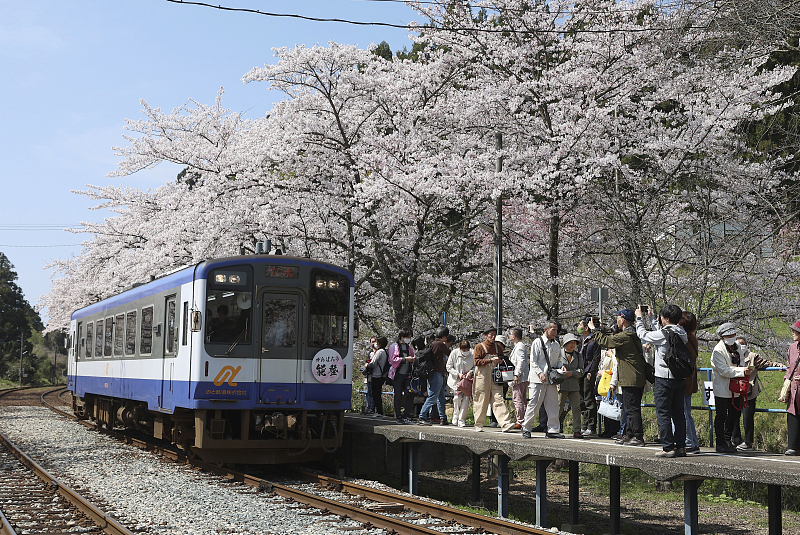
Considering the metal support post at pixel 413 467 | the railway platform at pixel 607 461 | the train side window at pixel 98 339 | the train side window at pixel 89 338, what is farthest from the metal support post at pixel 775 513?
the train side window at pixel 89 338

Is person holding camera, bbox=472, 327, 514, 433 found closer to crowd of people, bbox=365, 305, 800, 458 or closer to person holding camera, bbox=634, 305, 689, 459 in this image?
crowd of people, bbox=365, 305, 800, 458

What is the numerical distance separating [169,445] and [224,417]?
497 cm

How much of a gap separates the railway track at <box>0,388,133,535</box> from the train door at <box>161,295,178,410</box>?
189cm

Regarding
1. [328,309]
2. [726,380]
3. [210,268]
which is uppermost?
[210,268]

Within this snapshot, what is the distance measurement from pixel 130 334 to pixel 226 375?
417 cm

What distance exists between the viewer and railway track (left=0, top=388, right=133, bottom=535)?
7.31 m

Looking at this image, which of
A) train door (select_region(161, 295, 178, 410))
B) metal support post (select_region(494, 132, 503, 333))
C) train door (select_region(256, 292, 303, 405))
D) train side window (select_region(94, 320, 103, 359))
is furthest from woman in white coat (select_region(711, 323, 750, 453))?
train side window (select_region(94, 320, 103, 359))

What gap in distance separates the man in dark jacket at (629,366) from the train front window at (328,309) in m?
4.18

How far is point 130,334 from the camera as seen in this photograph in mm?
13984

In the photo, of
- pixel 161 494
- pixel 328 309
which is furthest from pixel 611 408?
pixel 161 494

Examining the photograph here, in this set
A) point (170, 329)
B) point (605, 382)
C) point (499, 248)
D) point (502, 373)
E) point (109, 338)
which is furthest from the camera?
point (109, 338)

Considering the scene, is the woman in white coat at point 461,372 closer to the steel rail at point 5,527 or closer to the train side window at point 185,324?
the train side window at point 185,324

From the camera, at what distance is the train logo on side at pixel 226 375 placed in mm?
10586

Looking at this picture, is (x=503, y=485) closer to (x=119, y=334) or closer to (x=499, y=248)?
(x=499, y=248)
